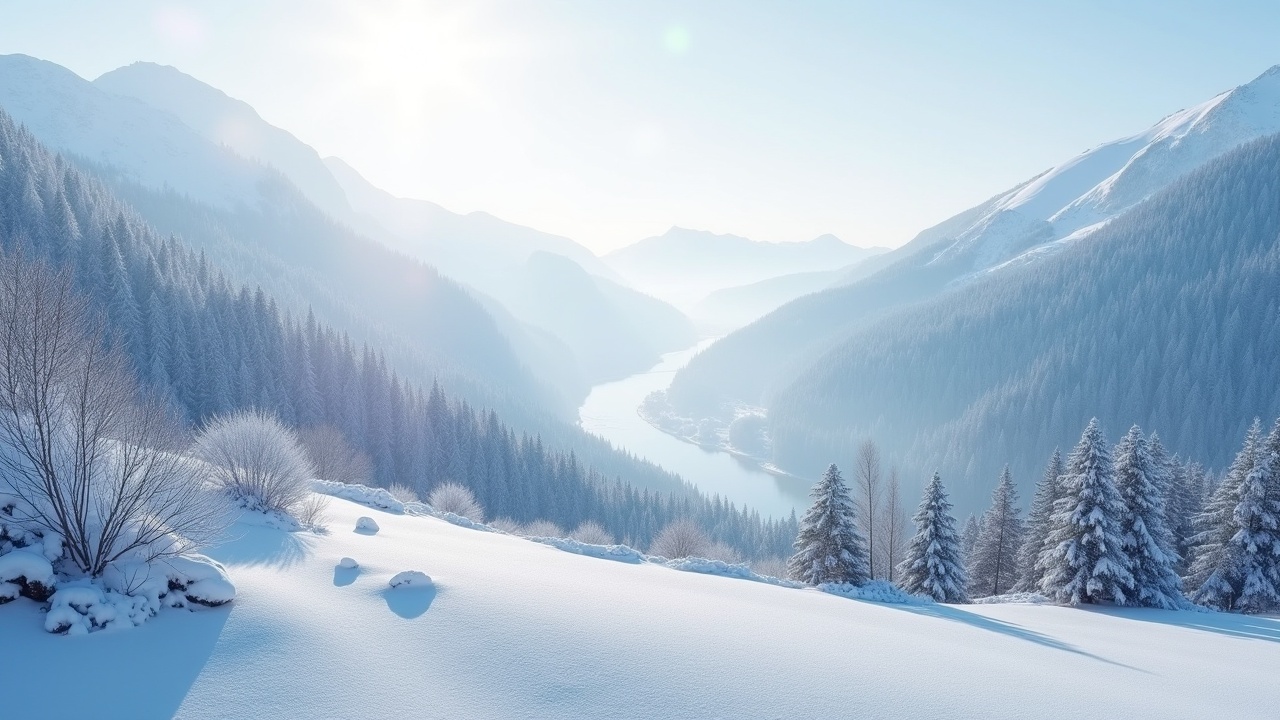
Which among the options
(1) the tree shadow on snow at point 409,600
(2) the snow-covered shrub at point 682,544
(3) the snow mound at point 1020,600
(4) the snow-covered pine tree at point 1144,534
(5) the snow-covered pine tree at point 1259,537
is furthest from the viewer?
(2) the snow-covered shrub at point 682,544

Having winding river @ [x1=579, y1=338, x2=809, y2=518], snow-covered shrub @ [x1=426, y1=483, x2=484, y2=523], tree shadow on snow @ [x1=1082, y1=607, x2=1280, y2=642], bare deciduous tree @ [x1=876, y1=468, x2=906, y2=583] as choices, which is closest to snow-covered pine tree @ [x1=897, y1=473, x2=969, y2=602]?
bare deciduous tree @ [x1=876, y1=468, x2=906, y2=583]

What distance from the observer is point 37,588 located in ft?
24.9

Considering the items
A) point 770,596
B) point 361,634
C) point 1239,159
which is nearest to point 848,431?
point 1239,159

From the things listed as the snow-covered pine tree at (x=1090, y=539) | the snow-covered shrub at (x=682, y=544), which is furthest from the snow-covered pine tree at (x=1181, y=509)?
the snow-covered shrub at (x=682, y=544)

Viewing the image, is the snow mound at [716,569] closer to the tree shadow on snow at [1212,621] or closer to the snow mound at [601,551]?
the snow mound at [601,551]

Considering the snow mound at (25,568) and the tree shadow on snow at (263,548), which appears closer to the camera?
the snow mound at (25,568)

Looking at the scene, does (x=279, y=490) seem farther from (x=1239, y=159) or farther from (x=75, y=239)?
(x=1239, y=159)

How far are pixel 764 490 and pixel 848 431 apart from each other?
91.2 ft

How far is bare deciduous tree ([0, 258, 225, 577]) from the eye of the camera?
812 centimetres

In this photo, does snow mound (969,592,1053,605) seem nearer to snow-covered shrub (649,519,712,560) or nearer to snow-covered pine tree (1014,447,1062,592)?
snow-covered pine tree (1014,447,1062,592)

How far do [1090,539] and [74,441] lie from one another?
3243 centimetres

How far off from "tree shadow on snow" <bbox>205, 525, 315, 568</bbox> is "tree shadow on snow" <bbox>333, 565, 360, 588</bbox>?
1.01m

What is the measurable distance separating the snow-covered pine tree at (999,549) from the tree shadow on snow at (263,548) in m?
37.6

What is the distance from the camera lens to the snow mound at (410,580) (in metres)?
10.1
